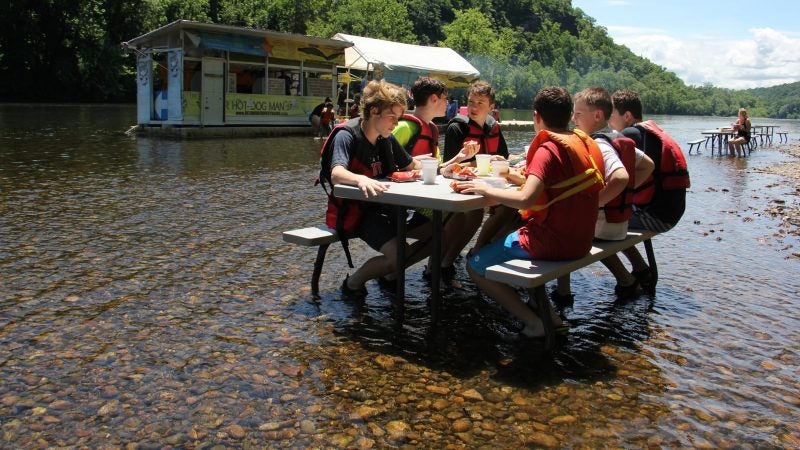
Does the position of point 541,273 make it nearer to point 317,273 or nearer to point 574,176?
point 574,176

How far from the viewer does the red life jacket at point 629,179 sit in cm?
538

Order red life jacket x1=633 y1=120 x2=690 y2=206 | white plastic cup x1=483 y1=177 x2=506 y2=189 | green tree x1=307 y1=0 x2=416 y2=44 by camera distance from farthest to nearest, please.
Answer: green tree x1=307 y1=0 x2=416 y2=44, red life jacket x1=633 y1=120 x2=690 y2=206, white plastic cup x1=483 y1=177 x2=506 y2=189

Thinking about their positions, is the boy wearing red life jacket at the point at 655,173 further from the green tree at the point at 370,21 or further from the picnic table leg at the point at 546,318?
the green tree at the point at 370,21

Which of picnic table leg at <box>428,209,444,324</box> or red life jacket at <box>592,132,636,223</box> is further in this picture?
red life jacket at <box>592,132,636,223</box>

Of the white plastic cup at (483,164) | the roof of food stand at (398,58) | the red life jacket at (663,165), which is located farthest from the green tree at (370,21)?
the white plastic cup at (483,164)

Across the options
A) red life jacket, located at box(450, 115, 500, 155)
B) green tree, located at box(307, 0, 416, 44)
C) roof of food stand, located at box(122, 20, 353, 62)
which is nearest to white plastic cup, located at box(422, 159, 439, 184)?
red life jacket, located at box(450, 115, 500, 155)

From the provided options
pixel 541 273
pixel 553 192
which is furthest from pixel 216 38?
pixel 541 273

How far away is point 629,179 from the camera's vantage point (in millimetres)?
5449

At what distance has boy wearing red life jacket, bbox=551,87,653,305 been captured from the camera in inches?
199

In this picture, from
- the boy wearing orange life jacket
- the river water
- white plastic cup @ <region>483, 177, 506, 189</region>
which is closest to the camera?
the river water

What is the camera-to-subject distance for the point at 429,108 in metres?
6.30

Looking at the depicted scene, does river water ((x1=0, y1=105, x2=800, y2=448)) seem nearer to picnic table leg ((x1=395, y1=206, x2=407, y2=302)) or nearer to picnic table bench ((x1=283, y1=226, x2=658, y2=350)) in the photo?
picnic table leg ((x1=395, y1=206, x2=407, y2=302))

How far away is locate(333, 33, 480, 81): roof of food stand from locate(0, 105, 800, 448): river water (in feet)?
78.2

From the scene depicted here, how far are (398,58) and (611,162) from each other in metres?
28.4
